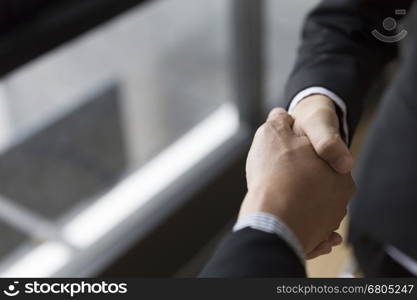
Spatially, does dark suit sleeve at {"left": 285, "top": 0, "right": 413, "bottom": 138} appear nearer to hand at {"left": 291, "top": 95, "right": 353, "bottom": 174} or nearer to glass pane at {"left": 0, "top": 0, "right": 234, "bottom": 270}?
hand at {"left": 291, "top": 95, "right": 353, "bottom": 174}

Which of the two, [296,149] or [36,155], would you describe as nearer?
[296,149]

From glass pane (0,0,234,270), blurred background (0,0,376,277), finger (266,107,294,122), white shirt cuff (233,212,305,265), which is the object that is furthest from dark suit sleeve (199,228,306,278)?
glass pane (0,0,234,270)

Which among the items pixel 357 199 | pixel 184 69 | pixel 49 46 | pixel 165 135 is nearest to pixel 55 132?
pixel 165 135

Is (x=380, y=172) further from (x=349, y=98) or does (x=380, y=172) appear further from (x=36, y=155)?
(x=36, y=155)

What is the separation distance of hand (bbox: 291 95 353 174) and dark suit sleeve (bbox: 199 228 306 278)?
0.09 meters

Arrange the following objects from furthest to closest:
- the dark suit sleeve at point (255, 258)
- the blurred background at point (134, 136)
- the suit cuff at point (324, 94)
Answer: the blurred background at point (134, 136) < the suit cuff at point (324, 94) < the dark suit sleeve at point (255, 258)

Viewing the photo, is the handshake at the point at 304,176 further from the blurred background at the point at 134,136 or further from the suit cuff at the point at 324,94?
the blurred background at the point at 134,136

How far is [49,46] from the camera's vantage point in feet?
2.78

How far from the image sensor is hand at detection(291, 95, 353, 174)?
1.51 ft

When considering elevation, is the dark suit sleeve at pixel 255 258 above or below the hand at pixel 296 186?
below

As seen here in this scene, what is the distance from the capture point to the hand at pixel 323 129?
460 millimetres

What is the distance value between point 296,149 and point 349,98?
0.31 feet

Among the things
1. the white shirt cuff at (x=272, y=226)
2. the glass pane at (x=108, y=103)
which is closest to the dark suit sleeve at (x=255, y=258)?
the white shirt cuff at (x=272, y=226)

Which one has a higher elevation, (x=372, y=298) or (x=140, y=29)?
(x=140, y=29)
